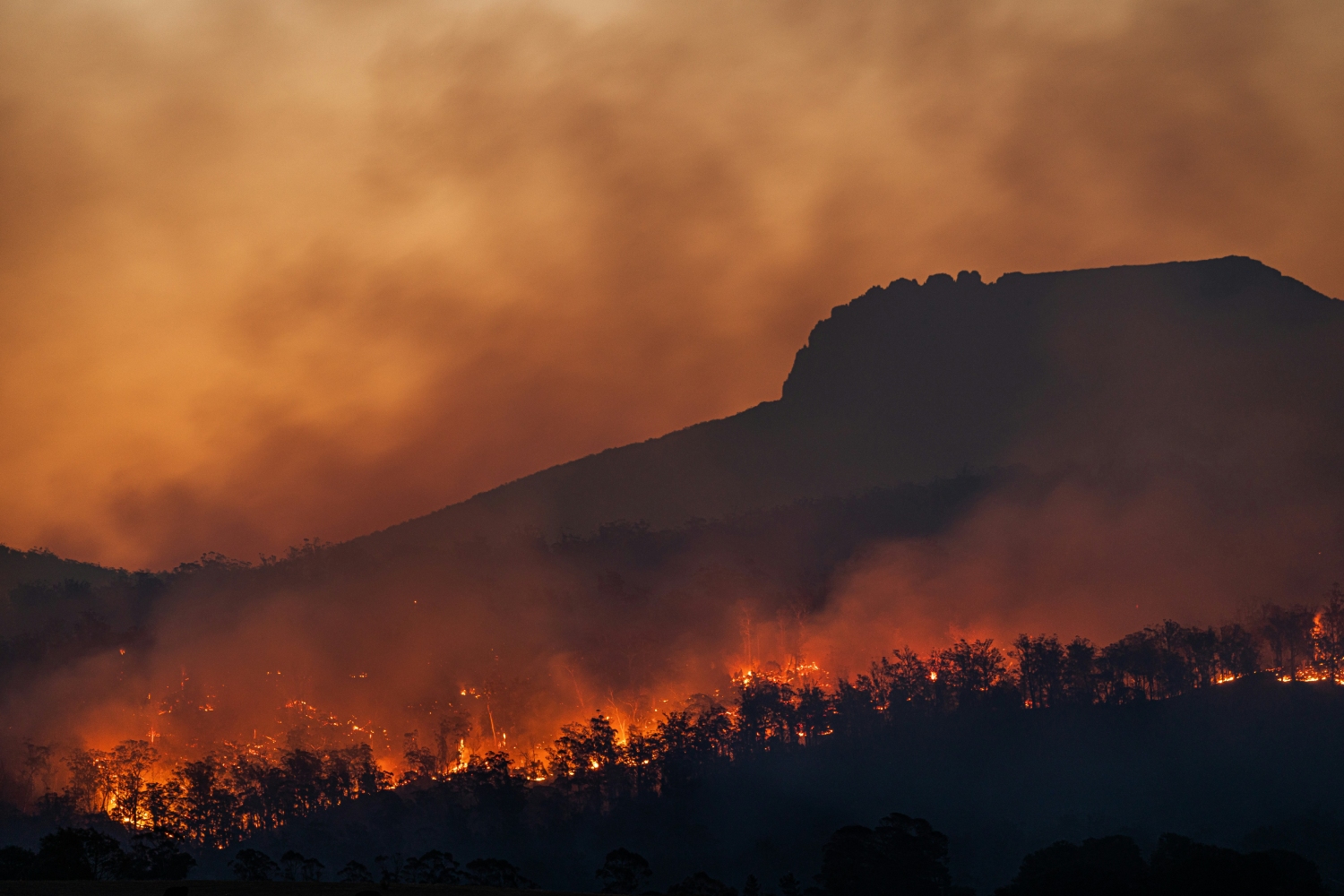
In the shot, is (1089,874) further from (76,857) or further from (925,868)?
(76,857)

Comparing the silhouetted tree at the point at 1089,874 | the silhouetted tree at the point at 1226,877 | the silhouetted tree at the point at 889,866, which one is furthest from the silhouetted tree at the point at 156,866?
the silhouetted tree at the point at 1226,877

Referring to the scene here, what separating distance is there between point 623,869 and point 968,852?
172ft

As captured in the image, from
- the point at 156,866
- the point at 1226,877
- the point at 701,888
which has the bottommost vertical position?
the point at 1226,877

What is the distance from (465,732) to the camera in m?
199

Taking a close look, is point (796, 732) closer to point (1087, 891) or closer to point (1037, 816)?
point (1037, 816)

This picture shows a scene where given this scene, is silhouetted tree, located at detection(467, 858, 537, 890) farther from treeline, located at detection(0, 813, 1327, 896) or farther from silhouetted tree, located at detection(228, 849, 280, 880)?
silhouetted tree, located at detection(228, 849, 280, 880)

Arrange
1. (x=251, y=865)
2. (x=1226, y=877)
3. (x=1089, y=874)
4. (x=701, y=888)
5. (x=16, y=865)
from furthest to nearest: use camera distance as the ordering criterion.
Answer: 1. (x=251, y=865)
2. (x=701, y=888)
3. (x=1089, y=874)
4. (x=16, y=865)
5. (x=1226, y=877)

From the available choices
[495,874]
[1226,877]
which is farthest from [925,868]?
[495,874]

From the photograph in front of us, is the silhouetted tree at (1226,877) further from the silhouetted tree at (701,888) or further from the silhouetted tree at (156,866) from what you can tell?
the silhouetted tree at (156,866)

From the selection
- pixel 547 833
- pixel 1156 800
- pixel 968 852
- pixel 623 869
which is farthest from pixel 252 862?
pixel 1156 800

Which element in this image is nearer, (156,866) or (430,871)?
(156,866)

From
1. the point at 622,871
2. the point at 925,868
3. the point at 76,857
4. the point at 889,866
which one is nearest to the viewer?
the point at 76,857

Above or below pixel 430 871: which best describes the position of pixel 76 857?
above

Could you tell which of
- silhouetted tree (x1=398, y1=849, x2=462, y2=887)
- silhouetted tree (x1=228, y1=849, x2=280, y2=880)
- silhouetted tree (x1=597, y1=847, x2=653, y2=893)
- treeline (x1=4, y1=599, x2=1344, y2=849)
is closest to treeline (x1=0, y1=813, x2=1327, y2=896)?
silhouetted tree (x1=228, y1=849, x2=280, y2=880)
